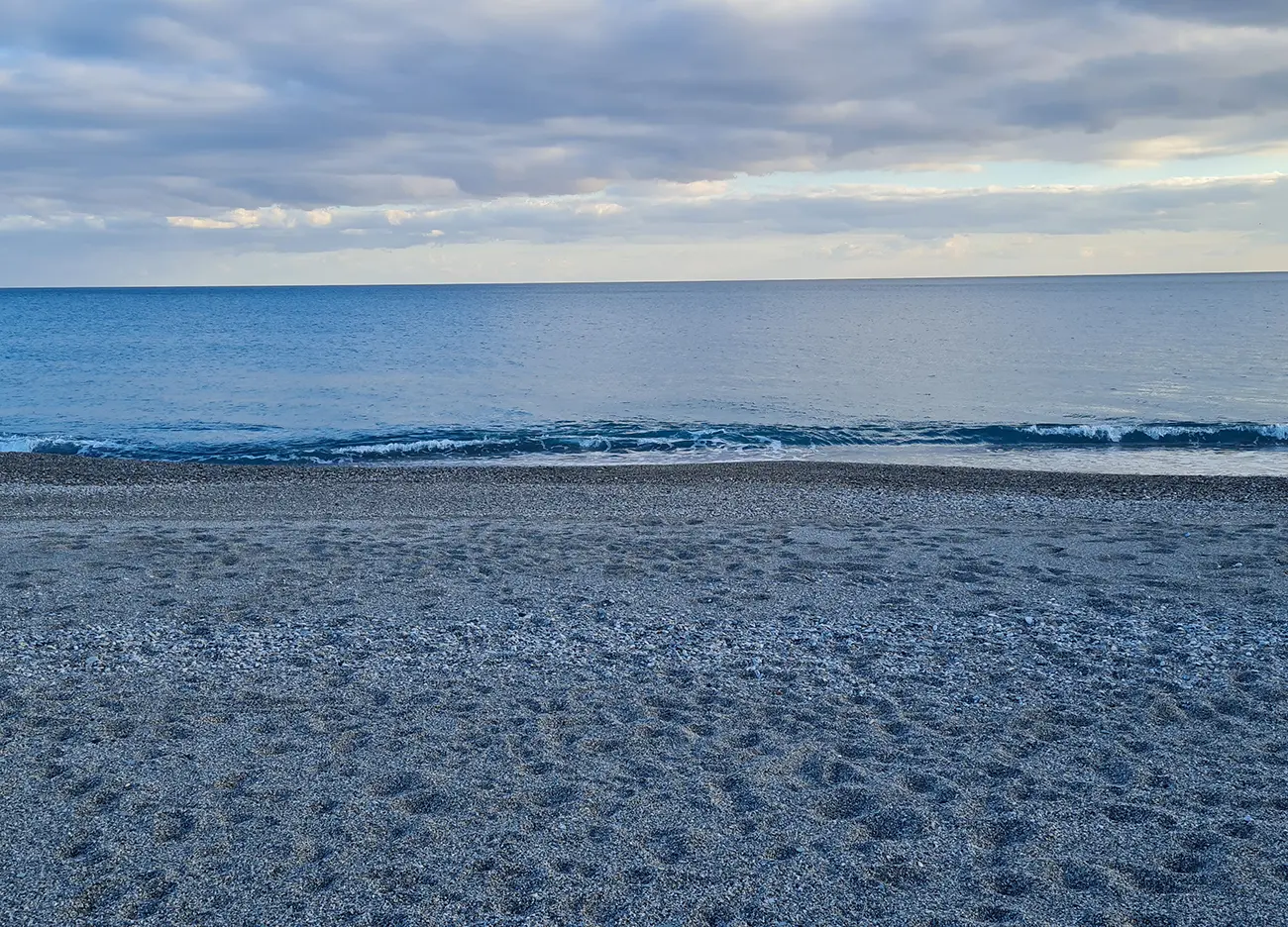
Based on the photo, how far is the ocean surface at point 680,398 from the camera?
81.9 feet

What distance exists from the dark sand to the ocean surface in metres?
12.3

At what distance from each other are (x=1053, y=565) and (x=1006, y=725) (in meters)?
4.57

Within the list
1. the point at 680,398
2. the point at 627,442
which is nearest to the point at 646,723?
the point at 627,442

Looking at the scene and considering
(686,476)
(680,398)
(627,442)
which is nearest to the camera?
(686,476)

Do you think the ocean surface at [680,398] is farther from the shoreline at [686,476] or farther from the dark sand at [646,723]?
the dark sand at [646,723]

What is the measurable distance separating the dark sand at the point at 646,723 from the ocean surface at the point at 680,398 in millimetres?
12324

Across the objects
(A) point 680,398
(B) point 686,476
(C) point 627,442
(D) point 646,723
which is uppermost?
(A) point 680,398

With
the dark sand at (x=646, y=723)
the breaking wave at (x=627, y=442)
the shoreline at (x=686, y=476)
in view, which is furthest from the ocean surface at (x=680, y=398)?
the dark sand at (x=646, y=723)

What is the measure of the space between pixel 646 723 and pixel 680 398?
2892 cm

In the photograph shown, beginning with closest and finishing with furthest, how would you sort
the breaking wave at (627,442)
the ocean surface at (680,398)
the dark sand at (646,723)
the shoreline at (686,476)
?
the dark sand at (646,723) < the shoreline at (686,476) < the breaking wave at (627,442) < the ocean surface at (680,398)

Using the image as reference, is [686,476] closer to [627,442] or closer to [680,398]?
[627,442]

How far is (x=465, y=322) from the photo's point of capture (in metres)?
94.9

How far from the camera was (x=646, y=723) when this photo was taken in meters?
6.64

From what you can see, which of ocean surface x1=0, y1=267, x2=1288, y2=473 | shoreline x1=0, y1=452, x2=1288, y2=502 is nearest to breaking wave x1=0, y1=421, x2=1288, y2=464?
ocean surface x1=0, y1=267, x2=1288, y2=473
